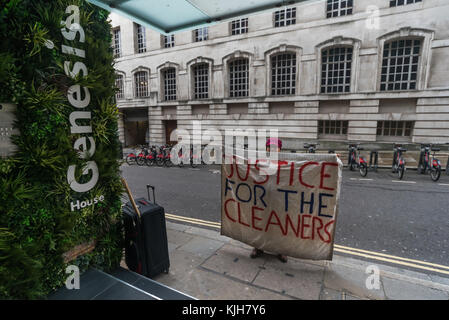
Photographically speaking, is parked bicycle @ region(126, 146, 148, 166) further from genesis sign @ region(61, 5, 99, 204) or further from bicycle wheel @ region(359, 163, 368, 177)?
genesis sign @ region(61, 5, 99, 204)

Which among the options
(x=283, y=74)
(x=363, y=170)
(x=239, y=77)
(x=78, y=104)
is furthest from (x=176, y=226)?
(x=239, y=77)

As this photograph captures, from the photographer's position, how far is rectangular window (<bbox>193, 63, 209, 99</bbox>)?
69.7 feet

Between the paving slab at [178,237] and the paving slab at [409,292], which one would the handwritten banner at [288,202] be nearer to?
the paving slab at [409,292]

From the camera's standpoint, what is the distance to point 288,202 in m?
3.66

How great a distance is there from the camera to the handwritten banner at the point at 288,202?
3.46 meters

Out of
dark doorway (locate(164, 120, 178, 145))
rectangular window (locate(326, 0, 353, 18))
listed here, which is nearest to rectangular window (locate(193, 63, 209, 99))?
dark doorway (locate(164, 120, 178, 145))

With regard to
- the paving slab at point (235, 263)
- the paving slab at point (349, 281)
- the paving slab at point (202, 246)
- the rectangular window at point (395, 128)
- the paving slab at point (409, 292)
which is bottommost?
the paving slab at point (202, 246)

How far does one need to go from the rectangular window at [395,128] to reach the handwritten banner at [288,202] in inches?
639

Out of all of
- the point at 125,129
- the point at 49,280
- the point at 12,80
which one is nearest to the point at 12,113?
the point at 12,80

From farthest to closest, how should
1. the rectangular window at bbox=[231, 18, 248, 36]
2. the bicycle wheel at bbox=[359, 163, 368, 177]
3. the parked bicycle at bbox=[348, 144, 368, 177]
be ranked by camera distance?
1. the rectangular window at bbox=[231, 18, 248, 36]
2. the parked bicycle at bbox=[348, 144, 368, 177]
3. the bicycle wheel at bbox=[359, 163, 368, 177]

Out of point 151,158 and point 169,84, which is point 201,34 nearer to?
point 169,84

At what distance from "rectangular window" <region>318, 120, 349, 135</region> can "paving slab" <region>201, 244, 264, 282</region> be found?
627 inches

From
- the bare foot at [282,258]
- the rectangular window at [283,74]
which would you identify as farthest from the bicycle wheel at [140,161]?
the bare foot at [282,258]

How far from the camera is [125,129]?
2602cm
